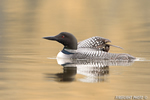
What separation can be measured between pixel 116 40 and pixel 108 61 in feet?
17.6

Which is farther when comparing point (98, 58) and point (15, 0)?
point (15, 0)

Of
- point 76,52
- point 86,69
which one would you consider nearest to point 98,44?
point 76,52

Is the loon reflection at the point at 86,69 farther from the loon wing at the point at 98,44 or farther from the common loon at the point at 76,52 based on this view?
the loon wing at the point at 98,44

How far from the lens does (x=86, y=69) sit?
9281 millimetres

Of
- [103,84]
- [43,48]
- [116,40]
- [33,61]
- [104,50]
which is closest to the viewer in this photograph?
[103,84]

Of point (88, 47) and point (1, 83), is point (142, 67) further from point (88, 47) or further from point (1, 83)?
point (1, 83)

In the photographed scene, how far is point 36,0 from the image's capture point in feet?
169

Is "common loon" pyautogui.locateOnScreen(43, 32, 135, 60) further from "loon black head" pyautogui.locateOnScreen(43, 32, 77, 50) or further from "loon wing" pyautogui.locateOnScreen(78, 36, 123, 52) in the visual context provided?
"loon wing" pyautogui.locateOnScreen(78, 36, 123, 52)

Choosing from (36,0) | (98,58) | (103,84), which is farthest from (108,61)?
(36,0)

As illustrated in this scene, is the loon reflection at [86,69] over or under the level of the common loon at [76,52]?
under

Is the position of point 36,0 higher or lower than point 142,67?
higher

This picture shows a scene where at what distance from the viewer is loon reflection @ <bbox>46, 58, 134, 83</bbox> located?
321 inches

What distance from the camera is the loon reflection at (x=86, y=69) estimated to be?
8.16m

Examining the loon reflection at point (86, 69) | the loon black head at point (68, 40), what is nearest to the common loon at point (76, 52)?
the loon black head at point (68, 40)
